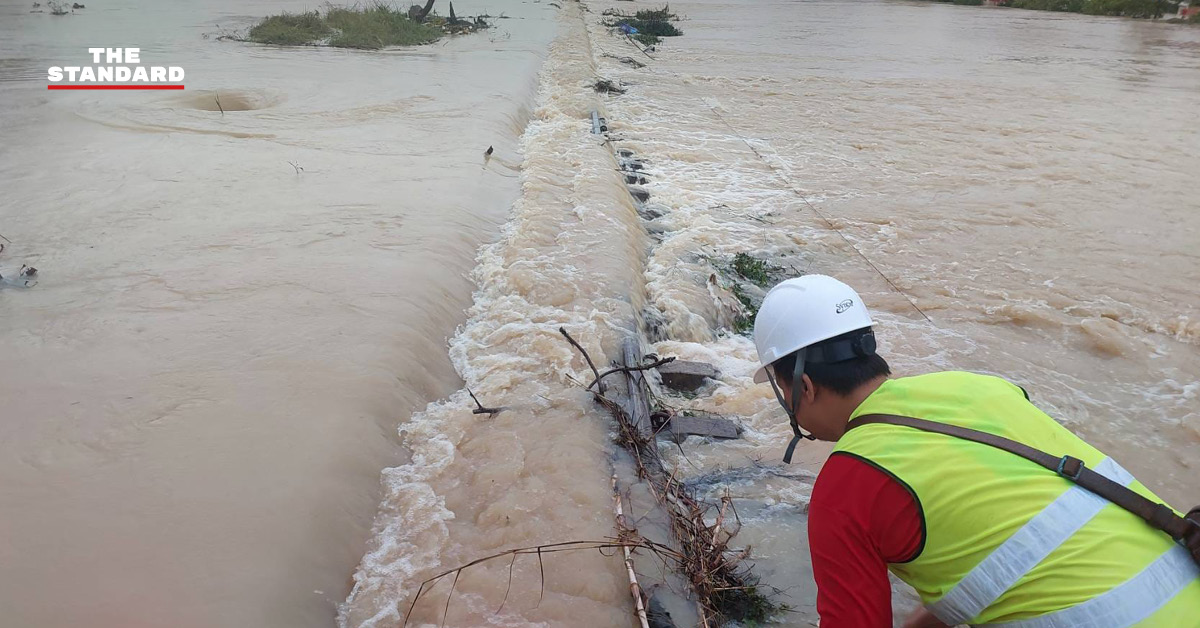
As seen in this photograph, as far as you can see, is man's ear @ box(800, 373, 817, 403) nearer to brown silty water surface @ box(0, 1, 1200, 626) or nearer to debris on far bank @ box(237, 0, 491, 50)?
brown silty water surface @ box(0, 1, 1200, 626)

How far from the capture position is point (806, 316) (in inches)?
77.6

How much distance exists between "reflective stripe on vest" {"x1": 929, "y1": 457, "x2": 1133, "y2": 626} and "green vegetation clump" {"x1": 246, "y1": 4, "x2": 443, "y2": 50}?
20255 millimetres

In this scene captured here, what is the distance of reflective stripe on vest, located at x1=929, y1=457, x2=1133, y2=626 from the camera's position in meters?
1.56

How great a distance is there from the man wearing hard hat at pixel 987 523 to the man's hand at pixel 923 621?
352mm

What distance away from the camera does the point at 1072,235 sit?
8.00 metres

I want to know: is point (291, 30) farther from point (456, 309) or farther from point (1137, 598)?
point (1137, 598)

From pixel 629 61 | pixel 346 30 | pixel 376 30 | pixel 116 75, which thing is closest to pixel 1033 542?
pixel 116 75

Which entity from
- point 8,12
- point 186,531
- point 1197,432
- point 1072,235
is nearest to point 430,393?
point 186,531

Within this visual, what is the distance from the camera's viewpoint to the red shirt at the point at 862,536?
165cm

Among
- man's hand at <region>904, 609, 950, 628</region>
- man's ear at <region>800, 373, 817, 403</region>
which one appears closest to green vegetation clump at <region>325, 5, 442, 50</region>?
man's ear at <region>800, 373, 817, 403</region>

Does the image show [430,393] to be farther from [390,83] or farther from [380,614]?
[390,83]

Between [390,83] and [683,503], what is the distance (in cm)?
1290

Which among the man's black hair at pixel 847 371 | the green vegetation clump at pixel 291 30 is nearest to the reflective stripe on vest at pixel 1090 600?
the man's black hair at pixel 847 371

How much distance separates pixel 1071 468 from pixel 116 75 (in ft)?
55.8
